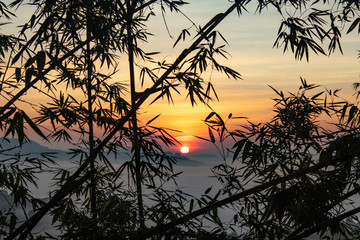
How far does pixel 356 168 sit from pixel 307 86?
0.82 m

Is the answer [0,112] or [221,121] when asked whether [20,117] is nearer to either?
[0,112]

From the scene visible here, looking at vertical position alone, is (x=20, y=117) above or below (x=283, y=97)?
below

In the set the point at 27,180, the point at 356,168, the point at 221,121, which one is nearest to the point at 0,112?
the point at 27,180

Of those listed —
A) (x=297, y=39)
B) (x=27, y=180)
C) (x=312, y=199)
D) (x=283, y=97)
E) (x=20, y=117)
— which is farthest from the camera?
(x=297, y=39)

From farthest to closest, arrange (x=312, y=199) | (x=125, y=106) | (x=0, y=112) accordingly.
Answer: (x=125, y=106) < (x=312, y=199) < (x=0, y=112)

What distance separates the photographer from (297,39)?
4.33 metres

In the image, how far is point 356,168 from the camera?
3.74 metres

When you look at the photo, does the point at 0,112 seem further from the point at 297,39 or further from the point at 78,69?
the point at 297,39

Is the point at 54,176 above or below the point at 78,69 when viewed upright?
below

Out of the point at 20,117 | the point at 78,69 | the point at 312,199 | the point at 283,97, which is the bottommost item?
the point at 312,199

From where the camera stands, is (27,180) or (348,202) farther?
(348,202)

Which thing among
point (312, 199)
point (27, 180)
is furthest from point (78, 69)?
point (312, 199)

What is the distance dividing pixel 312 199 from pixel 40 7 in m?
2.60

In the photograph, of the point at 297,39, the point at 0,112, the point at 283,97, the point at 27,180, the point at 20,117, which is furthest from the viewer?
the point at 297,39
